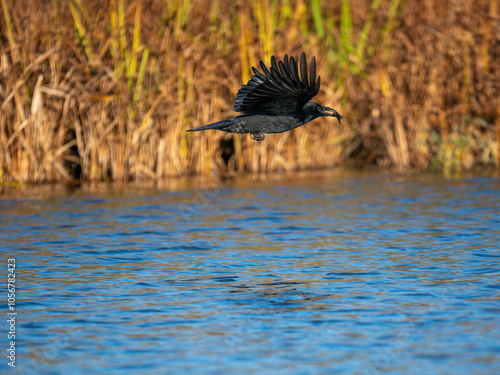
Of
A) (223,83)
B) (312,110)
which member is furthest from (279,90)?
(223,83)

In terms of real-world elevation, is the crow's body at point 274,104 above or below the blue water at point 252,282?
above

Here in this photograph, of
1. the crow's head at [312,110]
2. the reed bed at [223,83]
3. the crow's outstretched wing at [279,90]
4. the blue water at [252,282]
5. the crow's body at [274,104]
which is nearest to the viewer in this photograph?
the blue water at [252,282]

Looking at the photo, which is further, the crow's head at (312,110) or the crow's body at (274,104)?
the crow's head at (312,110)

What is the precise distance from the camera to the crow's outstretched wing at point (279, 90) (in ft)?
16.3

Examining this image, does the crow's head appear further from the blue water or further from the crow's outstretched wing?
the blue water

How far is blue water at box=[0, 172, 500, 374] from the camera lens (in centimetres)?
374

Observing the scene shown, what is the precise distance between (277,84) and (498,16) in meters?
6.74

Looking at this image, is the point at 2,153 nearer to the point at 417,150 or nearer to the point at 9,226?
the point at 9,226

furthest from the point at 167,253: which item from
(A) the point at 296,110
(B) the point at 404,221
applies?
(B) the point at 404,221

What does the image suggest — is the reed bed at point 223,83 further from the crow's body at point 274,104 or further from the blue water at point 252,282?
the crow's body at point 274,104

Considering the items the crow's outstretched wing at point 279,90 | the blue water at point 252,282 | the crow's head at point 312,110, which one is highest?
the crow's outstretched wing at point 279,90

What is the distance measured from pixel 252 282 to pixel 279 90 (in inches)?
48.3

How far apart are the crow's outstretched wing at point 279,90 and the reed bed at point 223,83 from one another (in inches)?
160

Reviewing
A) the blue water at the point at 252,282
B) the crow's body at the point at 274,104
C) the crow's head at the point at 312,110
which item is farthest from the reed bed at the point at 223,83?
the crow's head at the point at 312,110
